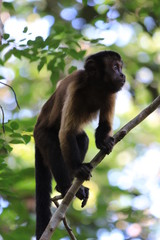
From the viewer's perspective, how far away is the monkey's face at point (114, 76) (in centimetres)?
660

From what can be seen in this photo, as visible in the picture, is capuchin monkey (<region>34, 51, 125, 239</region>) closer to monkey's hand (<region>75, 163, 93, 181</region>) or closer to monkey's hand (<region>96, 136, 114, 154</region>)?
monkey's hand (<region>96, 136, 114, 154</region>)

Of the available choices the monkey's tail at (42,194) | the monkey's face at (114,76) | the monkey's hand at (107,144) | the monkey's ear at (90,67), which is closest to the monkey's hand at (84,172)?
the monkey's hand at (107,144)

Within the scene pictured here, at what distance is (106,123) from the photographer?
22.4 ft

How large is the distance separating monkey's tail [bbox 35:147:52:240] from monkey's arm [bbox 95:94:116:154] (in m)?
1.14

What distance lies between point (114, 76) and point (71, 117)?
87 cm

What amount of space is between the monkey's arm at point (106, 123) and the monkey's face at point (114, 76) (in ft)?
0.98

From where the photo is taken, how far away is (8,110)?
1527 centimetres

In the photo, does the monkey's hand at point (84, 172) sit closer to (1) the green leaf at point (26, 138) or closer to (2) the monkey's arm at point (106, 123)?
(2) the monkey's arm at point (106, 123)

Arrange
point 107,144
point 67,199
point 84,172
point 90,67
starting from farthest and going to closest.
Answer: point 90,67 < point 107,144 < point 84,172 < point 67,199

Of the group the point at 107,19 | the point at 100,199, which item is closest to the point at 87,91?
the point at 107,19

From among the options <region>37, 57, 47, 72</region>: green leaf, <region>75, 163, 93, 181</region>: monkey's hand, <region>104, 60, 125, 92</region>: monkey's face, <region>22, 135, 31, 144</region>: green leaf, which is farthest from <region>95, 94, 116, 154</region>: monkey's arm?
<region>37, 57, 47, 72</region>: green leaf

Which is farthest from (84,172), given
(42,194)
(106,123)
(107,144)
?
(42,194)

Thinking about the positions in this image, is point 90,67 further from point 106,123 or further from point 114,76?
point 106,123

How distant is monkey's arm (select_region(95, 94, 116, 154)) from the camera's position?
642 cm
